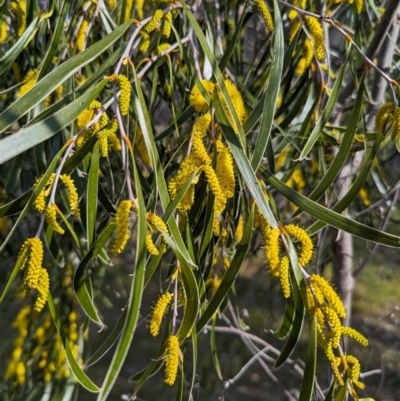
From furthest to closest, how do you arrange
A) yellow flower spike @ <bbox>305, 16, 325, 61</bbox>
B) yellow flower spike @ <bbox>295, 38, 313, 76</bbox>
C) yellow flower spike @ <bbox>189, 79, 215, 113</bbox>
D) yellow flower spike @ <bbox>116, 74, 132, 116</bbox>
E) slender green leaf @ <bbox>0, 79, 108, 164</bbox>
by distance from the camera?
1. yellow flower spike @ <bbox>295, 38, 313, 76</bbox>
2. yellow flower spike @ <bbox>305, 16, 325, 61</bbox>
3. yellow flower spike @ <bbox>189, 79, 215, 113</bbox>
4. yellow flower spike @ <bbox>116, 74, 132, 116</bbox>
5. slender green leaf @ <bbox>0, 79, 108, 164</bbox>

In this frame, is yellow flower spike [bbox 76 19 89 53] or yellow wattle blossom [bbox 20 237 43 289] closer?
yellow wattle blossom [bbox 20 237 43 289]

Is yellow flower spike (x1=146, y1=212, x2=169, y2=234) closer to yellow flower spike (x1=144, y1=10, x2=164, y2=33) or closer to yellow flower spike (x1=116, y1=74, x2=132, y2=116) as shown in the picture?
yellow flower spike (x1=116, y1=74, x2=132, y2=116)

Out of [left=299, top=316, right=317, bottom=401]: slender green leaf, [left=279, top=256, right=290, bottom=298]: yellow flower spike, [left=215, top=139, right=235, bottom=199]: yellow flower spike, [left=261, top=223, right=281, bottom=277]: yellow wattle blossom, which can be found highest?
[left=215, top=139, right=235, bottom=199]: yellow flower spike

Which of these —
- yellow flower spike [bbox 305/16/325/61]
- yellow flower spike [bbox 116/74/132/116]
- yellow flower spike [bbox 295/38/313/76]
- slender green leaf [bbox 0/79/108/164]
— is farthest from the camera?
yellow flower spike [bbox 295/38/313/76]

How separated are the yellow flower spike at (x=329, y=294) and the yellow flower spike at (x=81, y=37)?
0.56m

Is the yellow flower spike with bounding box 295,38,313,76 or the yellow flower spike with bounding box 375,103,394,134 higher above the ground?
the yellow flower spike with bounding box 295,38,313,76

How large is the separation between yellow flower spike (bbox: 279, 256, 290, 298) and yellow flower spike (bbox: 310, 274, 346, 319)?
41 mm

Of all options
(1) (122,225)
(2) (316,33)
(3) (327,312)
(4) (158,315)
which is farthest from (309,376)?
(2) (316,33)

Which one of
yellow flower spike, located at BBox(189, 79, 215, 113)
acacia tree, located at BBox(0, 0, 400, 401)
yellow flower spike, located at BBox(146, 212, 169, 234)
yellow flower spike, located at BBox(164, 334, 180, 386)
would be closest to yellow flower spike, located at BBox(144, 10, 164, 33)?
acacia tree, located at BBox(0, 0, 400, 401)

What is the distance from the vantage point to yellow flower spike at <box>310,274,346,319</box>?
0.71m

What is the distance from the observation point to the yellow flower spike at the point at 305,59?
1.16m

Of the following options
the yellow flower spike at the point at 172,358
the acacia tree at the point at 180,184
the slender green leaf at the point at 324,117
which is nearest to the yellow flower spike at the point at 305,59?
the acacia tree at the point at 180,184

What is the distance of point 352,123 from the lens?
89 cm

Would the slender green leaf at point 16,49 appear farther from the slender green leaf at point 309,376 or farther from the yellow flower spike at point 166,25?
the slender green leaf at point 309,376
